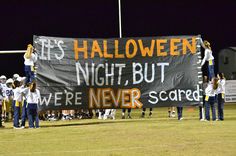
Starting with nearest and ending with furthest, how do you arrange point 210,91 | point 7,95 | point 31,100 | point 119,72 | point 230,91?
point 31,100 < point 119,72 < point 210,91 < point 7,95 < point 230,91

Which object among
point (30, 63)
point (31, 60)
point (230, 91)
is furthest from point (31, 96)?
point (230, 91)

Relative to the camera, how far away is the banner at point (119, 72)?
63.2 feet

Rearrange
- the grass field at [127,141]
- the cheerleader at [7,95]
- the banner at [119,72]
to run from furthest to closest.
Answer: the cheerleader at [7,95] < the banner at [119,72] < the grass field at [127,141]

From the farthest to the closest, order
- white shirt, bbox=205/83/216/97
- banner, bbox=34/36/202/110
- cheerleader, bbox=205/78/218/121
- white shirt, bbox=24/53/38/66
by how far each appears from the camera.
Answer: white shirt, bbox=205/83/216/97 < cheerleader, bbox=205/78/218/121 < banner, bbox=34/36/202/110 < white shirt, bbox=24/53/38/66

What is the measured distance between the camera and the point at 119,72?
19734mm

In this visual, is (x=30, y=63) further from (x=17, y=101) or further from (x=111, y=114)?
(x=111, y=114)

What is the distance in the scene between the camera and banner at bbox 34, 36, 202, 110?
63.2 ft


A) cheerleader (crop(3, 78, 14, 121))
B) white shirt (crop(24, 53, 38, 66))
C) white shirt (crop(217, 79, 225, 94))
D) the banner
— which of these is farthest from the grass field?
cheerleader (crop(3, 78, 14, 121))

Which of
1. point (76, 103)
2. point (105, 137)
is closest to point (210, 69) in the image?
point (76, 103)

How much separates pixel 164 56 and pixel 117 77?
2.01 metres

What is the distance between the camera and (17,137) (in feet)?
49.3

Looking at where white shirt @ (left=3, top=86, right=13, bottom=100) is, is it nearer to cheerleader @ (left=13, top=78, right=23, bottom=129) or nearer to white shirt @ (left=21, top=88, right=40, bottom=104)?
cheerleader @ (left=13, top=78, right=23, bottom=129)

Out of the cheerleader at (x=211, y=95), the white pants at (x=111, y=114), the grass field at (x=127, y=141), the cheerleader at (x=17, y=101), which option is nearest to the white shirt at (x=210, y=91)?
the cheerleader at (x=211, y=95)

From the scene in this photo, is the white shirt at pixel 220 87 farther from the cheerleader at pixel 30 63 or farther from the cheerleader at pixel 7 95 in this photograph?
the cheerleader at pixel 7 95
